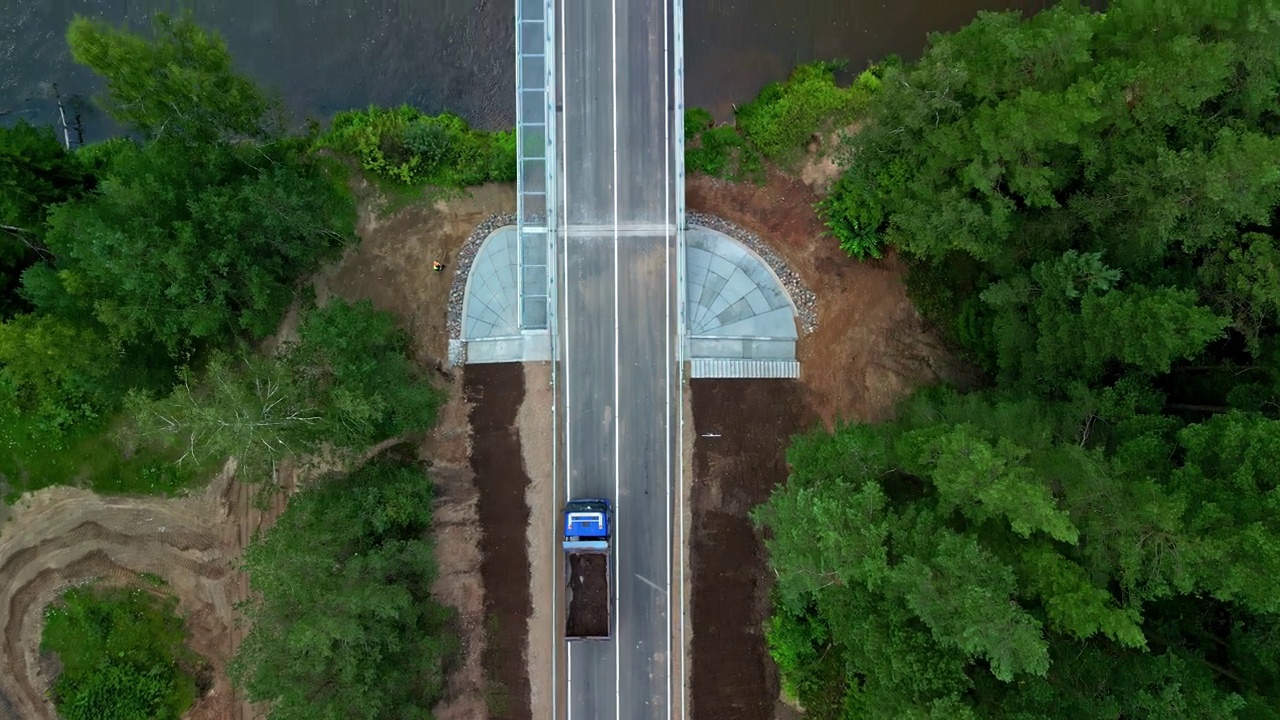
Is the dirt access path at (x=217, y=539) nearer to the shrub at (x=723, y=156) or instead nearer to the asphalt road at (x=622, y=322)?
the asphalt road at (x=622, y=322)

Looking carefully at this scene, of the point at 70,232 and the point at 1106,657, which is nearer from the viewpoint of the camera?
the point at 1106,657

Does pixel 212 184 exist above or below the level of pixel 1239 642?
above

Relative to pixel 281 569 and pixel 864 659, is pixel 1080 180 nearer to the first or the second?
pixel 864 659

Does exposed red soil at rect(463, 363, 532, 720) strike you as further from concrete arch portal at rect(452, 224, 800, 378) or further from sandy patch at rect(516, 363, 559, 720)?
concrete arch portal at rect(452, 224, 800, 378)

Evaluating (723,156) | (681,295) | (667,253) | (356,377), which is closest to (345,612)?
(356,377)

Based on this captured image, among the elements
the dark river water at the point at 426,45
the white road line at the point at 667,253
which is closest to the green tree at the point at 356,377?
the white road line at the point at 667,253

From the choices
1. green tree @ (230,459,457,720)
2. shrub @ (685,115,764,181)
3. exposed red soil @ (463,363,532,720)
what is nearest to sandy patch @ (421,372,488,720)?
exposed red soil @ (463,363,532,720)

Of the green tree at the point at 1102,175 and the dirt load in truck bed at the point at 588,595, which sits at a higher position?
the green tree at the point at 1102,175

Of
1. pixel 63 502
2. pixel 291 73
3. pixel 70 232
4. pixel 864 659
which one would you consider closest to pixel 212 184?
pixel 70 232
